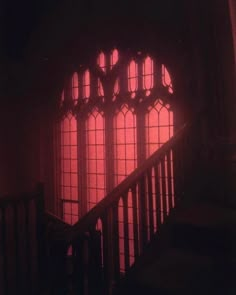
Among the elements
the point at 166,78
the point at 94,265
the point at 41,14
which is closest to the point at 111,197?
the point at 94,265

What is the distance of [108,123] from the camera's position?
5.24 metres

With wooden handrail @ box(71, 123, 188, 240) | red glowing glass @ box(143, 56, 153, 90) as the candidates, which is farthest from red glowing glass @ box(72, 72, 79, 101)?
wooden handrail @ box(71, 123, 188, 240)

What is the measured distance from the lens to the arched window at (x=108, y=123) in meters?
4.80

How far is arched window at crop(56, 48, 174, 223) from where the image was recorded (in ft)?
15.8

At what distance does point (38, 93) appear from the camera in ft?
19.0

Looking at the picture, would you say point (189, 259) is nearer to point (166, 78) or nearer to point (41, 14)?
point (166, 78)

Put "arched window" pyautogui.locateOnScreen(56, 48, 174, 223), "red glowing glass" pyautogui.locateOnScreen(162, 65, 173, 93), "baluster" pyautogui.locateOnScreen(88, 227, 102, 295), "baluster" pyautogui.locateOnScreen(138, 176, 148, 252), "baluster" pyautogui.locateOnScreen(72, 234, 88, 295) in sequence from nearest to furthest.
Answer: "baluster" pyautogui.locateOnScreen(72, 234, 88, 295), "baluster" pyautogui.locateOnScreen(88, 227, 102, 295), "baluster" pyautogui.locateOnScreen(138, 176, 148, 252), "red glowing glass" pyautogui.locateOnScreen(162, 65, 173, 93), "arched window" pyautogui.locateOnScreen(56, 48, 174, 223)

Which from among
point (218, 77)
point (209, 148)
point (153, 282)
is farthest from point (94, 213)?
point (218, 77)

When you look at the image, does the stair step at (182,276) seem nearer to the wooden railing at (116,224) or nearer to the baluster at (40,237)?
the wooden railing at (116,224)

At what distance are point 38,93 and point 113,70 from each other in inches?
58.6

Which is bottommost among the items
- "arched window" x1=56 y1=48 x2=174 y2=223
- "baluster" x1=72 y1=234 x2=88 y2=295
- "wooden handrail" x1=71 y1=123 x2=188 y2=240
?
"baluster" x1=72 y1=234 x2=88 y2=295

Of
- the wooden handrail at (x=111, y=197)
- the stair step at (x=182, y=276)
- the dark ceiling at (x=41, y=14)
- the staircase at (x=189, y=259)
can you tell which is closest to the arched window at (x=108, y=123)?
the dark ceiling at (x=41, y=14)

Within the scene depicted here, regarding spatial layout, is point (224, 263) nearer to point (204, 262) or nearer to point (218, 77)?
point (204, 262)

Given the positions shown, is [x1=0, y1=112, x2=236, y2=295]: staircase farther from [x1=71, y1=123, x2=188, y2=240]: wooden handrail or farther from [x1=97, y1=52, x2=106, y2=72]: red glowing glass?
[x1=97, y1=52, x2=106, y2=72]: red glowing glass
